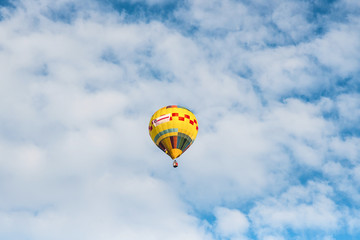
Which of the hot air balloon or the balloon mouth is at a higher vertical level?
the hot air balloon

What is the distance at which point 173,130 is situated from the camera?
55656 millimetres

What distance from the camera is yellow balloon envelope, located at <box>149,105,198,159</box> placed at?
55.7 metres

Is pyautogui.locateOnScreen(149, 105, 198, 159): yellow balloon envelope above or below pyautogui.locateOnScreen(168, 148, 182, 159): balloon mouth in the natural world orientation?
above

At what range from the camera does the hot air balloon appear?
55.7 metres

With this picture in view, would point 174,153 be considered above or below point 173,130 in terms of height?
below

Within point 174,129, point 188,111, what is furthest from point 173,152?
point 188,111

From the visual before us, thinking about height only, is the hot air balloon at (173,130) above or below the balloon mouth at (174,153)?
above

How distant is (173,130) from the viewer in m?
55.7

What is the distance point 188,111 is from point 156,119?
4.96 metres

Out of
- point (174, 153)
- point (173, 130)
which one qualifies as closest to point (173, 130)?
point (173, 130)

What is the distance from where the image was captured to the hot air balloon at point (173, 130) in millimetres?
55719

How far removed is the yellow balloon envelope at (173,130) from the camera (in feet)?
183

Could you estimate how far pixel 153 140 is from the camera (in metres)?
58.2

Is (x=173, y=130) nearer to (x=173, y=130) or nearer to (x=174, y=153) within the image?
(x=173, y=130)
